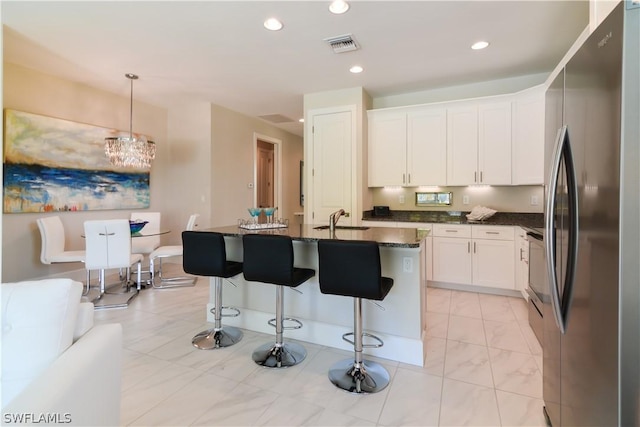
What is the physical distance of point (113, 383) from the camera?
3.99ft

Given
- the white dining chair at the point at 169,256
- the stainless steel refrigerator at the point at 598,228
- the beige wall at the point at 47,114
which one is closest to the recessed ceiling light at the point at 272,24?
the stainless steel refrigerator at the point at 598,228

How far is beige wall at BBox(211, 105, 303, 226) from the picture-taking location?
516 cm

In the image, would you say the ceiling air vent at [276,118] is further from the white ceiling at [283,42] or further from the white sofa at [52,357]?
the white sofa at [52,357]

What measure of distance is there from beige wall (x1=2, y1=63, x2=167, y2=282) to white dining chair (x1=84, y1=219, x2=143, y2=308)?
3.26 feet

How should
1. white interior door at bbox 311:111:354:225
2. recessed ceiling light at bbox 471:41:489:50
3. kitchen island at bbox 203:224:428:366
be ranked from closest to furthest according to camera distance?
1. kitchen island at bbox 203:224:428:366
2. recessed ceiling light at bbox 471:41:489:50
3. white interior door at bbox 311:111:354:225

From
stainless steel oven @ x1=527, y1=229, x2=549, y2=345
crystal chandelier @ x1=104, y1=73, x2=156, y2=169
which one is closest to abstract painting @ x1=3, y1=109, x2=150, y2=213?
crystal chandelier @ x1=104, y1=73, x2=156, y2=169

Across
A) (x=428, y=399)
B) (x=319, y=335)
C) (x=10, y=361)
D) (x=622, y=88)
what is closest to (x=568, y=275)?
(x=622, y=88)

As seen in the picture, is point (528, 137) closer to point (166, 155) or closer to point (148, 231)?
point (148, 231)

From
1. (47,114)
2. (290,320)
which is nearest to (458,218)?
(290,320)

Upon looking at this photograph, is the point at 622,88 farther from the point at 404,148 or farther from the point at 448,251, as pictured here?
the point at 404,148

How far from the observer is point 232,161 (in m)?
5.52

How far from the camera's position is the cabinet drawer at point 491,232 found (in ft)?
12.0

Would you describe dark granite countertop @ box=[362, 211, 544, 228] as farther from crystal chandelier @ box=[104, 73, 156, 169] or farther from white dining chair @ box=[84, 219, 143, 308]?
crystal chandelier @ box=[104, 73, 156, 169]

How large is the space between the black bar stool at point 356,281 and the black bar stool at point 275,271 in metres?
0.28
